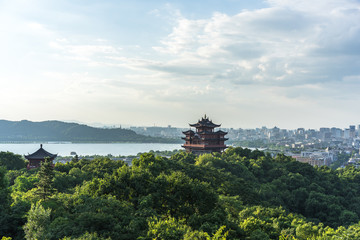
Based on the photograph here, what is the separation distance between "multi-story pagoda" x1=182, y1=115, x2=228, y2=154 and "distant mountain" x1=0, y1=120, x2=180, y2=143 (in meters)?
120

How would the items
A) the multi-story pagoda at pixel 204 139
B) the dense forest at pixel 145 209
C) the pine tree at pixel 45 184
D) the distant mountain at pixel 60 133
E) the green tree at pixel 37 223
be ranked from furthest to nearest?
the distant mountain at pixel 60 133 → the multi-story pagoda at pixel 204 139 → the pine tree at pixel 45 184 → the dense forest at pixel 145 209 → the green tree at pixel 37 223

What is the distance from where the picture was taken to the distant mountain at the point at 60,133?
152 m

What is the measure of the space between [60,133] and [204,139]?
455 ft

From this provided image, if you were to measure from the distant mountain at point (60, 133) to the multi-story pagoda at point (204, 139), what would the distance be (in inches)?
4738

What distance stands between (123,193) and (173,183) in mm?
2350

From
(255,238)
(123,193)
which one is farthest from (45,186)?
(255,238)

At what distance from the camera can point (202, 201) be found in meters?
13.9

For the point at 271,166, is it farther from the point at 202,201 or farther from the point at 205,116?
the point at 202,201

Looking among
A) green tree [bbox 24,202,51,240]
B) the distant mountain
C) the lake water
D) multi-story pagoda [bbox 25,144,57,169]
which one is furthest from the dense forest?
the distant mountain

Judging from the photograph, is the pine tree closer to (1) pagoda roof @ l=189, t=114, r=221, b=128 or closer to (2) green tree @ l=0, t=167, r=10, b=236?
(2) green tree @ l=0, t=167, r=10, b=236

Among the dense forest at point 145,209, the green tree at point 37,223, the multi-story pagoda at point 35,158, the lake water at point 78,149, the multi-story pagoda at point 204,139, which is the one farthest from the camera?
the lake water at point 78,149

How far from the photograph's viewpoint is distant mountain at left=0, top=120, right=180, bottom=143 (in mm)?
151875

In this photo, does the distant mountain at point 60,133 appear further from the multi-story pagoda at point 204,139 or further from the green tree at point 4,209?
the green tree at point 4,209

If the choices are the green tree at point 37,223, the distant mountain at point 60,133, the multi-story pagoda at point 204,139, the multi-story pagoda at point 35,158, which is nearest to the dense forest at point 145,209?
the green tree at point 37,223
